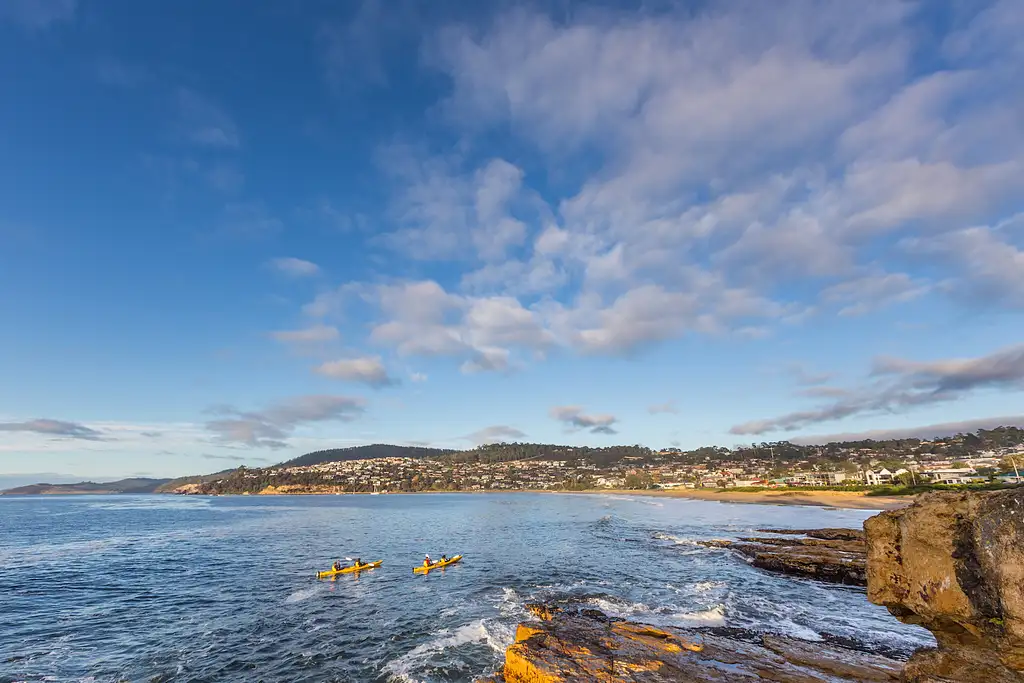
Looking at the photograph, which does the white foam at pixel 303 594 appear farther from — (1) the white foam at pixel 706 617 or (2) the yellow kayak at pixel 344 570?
(1) the white foam at pixel 706 617

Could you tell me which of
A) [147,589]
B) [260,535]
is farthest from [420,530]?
[147,589]

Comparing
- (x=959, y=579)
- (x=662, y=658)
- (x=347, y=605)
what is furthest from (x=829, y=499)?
(x=959, y=579)

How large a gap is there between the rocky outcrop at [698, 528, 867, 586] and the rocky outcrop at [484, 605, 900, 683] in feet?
55.4

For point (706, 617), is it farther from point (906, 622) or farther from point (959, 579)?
point (959, 579)

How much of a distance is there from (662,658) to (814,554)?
118ft

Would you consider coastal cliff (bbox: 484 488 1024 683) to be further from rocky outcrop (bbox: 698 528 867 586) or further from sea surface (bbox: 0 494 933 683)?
rocky outcrop (bbox: 698 528 867 586)

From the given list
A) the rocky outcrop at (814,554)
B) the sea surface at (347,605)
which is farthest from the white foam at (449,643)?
the rocky outcrop at (814,554)

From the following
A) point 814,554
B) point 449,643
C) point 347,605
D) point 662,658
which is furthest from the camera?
point 814,554

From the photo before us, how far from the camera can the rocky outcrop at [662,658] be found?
44.0 feet

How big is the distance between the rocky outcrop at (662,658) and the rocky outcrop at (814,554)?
1689 cm

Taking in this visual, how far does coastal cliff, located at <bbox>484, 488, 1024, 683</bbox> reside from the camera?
396 inches

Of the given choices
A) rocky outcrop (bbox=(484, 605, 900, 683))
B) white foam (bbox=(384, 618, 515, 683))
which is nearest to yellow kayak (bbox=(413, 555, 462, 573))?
white foam (bbox=(384, 618, 515, 683))

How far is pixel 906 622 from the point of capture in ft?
41.3

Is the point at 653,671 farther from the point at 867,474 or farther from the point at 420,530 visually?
the point at 867,474
